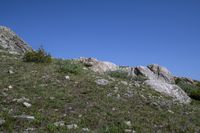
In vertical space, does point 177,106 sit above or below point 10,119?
above

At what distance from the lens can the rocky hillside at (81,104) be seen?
10.8 metres

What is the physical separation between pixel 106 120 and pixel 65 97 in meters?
2.92

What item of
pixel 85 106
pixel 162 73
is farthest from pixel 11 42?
pixel 85 106

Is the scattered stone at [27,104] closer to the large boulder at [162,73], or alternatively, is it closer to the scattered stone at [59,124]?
the scattered stone at [59,124]

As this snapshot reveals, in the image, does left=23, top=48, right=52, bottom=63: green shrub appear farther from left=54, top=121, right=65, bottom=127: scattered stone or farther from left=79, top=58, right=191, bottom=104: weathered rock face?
left=54, top=121, right=65, bottom=127: scattered stone

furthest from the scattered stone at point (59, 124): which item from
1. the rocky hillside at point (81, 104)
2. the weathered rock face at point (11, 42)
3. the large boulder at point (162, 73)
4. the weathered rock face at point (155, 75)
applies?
the large boulder at point (162, 73)

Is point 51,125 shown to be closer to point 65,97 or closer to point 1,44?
point 65,97

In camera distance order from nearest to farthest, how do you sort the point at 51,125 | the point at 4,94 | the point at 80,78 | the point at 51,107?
the point at 51,125 < the point at 51,107 < the point at 4,94 < the point at 80,78

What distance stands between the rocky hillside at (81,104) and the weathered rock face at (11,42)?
7658mm

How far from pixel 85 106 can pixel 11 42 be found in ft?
57.5

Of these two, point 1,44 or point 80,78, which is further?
point 1,44

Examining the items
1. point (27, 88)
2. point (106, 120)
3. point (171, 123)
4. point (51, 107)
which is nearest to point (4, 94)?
point (27, 88)

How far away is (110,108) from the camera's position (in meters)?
13.0

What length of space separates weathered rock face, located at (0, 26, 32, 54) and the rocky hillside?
25.1 ft
